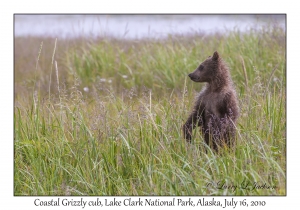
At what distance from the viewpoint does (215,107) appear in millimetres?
6117

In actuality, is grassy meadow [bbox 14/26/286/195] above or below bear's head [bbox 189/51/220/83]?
below

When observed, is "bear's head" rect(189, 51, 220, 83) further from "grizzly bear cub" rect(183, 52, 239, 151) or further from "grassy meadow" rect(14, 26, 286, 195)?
"grassy meadow" rect(14, 26, 286, 195)

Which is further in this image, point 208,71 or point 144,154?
point 208,71

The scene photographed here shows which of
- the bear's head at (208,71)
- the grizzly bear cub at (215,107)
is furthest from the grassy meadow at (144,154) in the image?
the bear's head at (208,71)

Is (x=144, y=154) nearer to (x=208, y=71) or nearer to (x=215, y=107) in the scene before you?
(x=215, y=107)

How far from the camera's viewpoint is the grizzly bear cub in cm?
593

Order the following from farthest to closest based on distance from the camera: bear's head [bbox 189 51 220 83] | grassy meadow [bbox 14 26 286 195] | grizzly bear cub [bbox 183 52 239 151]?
bear's head [bbox 189 51 220 83]
grizzly bear cub [bbox 183 52 239 151]
grassy meadow [bbox 14 26 286 195]

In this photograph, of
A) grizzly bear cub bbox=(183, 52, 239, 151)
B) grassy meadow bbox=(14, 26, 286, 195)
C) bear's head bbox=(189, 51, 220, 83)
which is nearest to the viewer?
grassy meadow bbox=(14, 26, 286, 195)

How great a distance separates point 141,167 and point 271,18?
24.8ft

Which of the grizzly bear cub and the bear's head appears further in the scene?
the bear's head

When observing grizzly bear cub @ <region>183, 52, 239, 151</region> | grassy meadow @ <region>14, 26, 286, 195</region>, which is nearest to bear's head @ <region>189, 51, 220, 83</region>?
grizzly bear cub @ <region>183, 52, 239, 151</region>

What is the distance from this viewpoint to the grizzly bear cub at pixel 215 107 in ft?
19.4

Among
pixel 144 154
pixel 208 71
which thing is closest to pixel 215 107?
pixel 208 71
